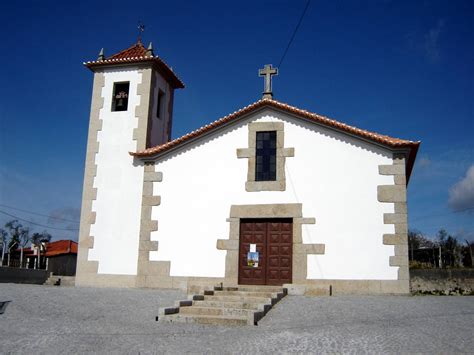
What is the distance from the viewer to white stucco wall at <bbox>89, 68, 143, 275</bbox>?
15352mm

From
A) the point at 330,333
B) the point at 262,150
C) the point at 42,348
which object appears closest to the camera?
the point at 42,348

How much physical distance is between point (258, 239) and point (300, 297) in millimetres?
2697

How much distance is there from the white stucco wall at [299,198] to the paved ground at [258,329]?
2.17 meters

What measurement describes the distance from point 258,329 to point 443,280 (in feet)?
28.3

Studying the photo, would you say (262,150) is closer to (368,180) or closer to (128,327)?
(368,180)

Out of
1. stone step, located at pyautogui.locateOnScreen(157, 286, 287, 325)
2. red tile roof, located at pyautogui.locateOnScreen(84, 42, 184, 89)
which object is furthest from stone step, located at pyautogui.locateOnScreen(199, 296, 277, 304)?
red tile roof, located at pyautogui.locateOnScreen(84, 42, 184, 89)

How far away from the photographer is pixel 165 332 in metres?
7.96

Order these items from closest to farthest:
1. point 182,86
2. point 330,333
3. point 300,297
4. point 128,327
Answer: point 330,333 < point 128,327 < point 300,297 < point 182,86

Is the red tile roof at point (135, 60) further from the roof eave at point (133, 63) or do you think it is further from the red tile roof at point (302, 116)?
the red tile roof at point (302, 116)

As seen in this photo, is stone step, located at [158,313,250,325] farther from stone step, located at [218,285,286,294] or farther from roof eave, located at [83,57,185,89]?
roof eave, located at [83,57,185,89]

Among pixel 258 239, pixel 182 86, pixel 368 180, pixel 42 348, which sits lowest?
pixel 42 348

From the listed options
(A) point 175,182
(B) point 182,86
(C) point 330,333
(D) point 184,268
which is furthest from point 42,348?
(B) point 182,86

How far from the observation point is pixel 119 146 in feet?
54.5

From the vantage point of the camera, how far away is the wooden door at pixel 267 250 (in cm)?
1375
